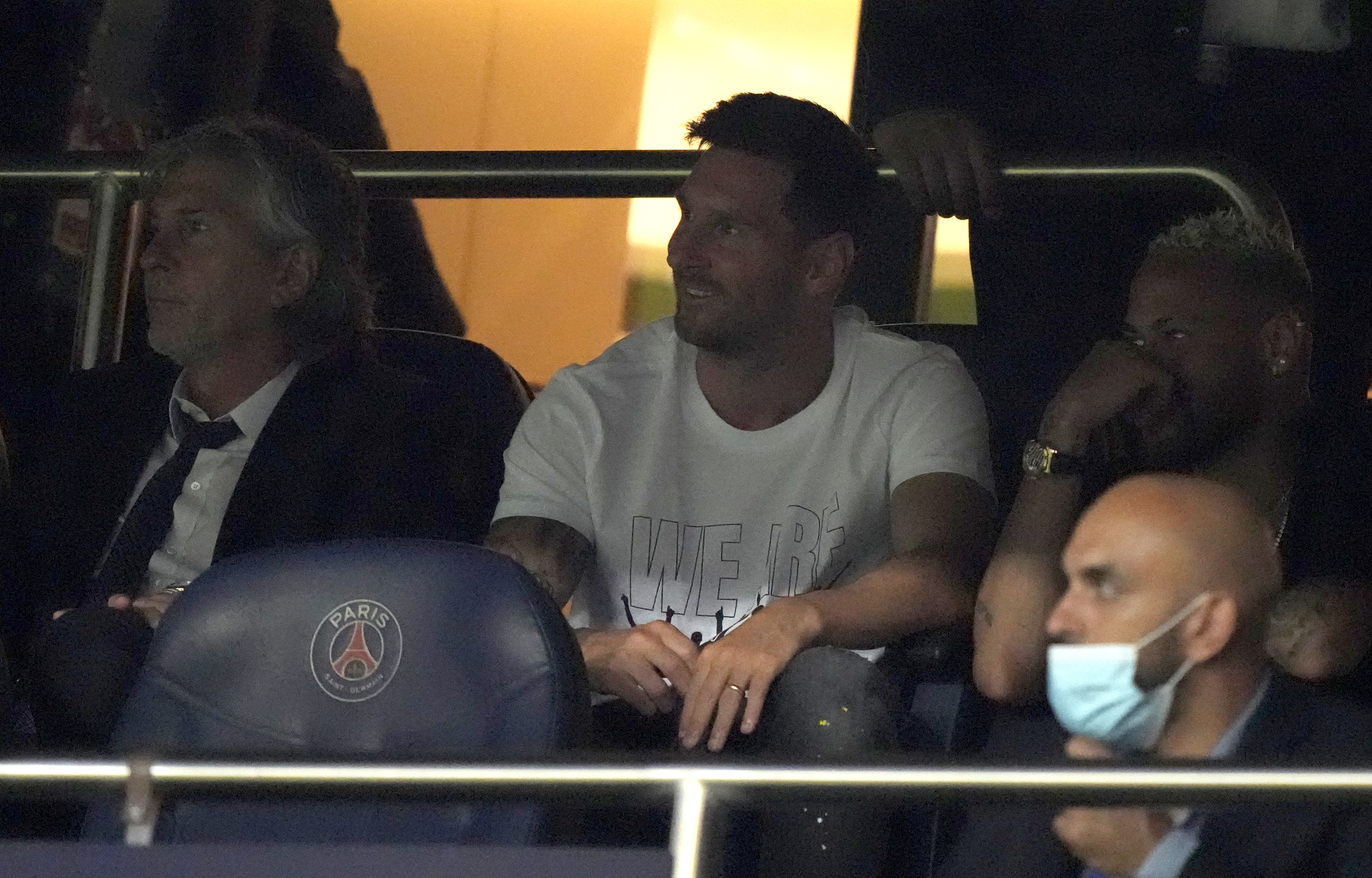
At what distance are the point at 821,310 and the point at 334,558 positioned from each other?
90 centimetres

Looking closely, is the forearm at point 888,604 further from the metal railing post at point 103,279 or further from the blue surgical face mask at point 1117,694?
the metal railing post at point 103,279

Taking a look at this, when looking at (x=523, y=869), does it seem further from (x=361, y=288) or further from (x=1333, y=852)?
(x=361, y=288)

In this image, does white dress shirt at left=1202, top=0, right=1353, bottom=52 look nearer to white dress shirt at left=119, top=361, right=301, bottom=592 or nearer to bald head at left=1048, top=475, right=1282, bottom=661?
bald head at left=1048, top=475, right=1282, bottom=661

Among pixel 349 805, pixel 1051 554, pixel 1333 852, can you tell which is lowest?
pixel 349 805

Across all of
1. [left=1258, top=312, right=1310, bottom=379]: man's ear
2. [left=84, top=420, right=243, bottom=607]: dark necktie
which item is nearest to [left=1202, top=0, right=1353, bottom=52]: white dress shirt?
[left=1258, top=312, right=1310, bottom=379]: man's ear

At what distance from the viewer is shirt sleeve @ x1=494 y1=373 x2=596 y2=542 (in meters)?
2.25

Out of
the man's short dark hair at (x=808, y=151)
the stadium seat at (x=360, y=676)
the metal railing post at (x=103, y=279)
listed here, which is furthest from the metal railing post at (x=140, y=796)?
the metal railing post at (x=103, y=279)

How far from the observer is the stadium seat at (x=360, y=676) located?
5.11ft

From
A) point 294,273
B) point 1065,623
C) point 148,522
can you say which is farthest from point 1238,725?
point 294,273

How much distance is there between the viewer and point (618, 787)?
1163 millimetres

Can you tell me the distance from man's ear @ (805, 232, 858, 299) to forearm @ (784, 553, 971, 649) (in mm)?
484

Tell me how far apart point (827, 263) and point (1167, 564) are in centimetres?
93

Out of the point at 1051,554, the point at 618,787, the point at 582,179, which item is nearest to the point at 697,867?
the point at 618,787

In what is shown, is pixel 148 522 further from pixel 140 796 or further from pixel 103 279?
pixel 140 796
